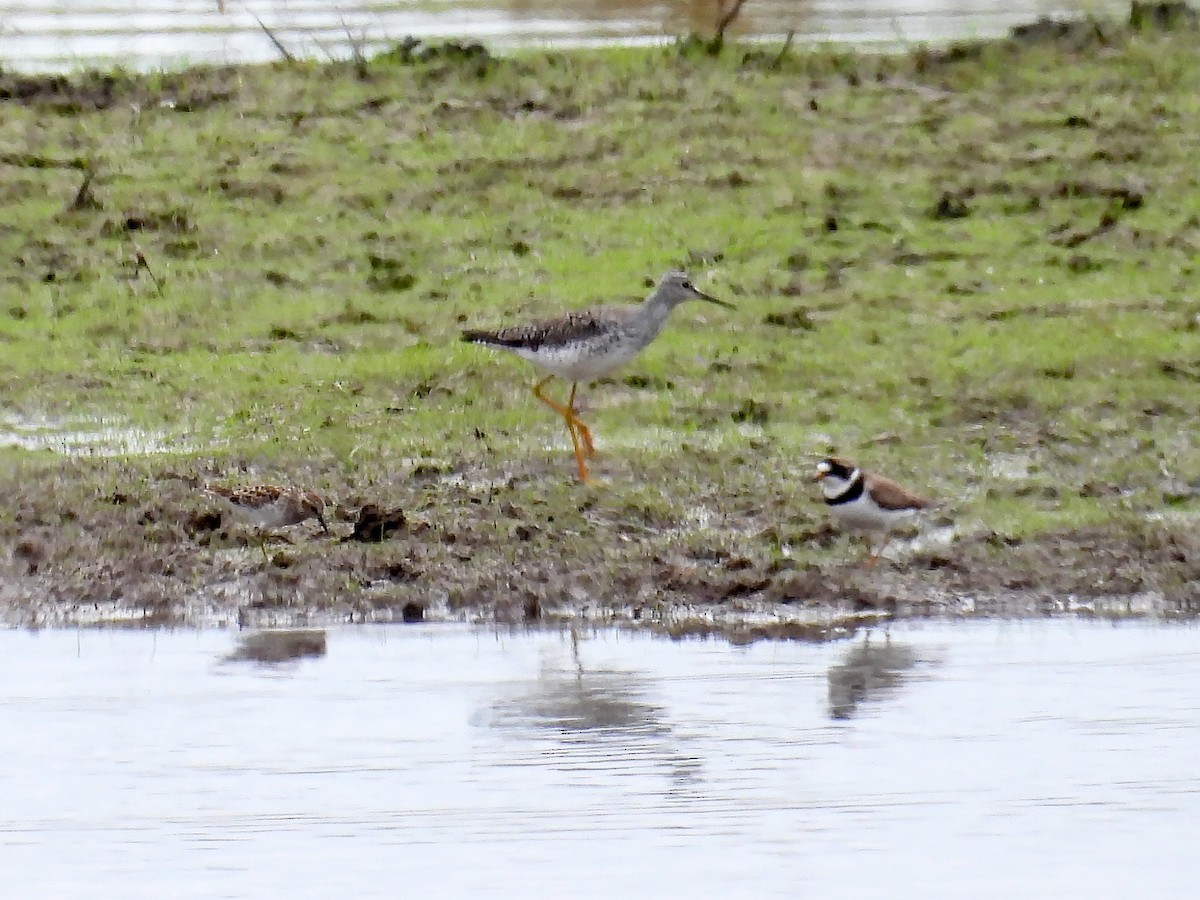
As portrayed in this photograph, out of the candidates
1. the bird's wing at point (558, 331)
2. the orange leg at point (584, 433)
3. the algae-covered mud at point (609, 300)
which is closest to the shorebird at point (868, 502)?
the algae-covered mud at point (609, 300)

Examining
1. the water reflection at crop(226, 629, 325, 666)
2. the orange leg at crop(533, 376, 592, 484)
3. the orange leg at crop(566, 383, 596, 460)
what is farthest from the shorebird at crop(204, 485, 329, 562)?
the orange leg at crop(566, 383, 596, 460)

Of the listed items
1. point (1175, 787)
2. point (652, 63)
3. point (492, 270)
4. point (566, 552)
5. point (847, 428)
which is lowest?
point (1175, 787)

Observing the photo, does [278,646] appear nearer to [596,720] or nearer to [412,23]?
[596,720]

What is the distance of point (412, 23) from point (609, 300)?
10.0 metres

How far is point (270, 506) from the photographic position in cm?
1020

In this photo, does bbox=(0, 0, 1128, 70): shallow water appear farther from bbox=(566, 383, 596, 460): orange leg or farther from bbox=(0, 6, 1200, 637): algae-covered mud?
bbox=(566, 383, 596, 460): orange leg

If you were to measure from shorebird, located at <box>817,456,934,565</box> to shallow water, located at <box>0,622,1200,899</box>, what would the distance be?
0.95 meters

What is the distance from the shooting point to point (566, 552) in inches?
405

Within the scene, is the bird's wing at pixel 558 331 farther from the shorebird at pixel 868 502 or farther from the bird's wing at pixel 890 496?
the bird's wing at pixel 890 496

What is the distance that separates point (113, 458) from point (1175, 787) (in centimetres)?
640

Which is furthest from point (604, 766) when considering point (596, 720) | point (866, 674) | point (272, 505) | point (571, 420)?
point (571, 420)

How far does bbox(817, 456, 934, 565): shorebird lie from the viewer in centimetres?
1012

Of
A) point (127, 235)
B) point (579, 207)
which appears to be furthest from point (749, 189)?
point (127, 235)

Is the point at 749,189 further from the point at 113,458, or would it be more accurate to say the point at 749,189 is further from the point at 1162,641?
the point at 1162,641
